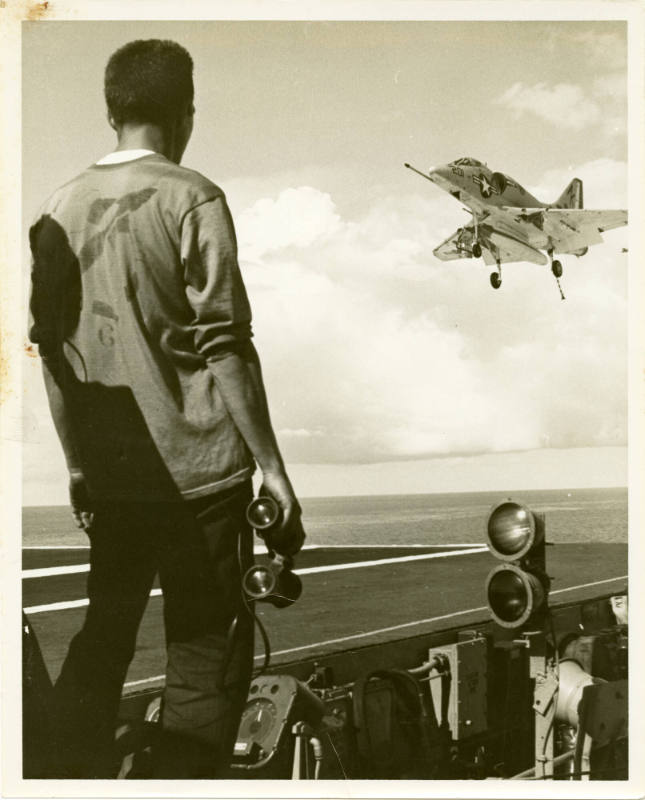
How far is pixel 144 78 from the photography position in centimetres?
732

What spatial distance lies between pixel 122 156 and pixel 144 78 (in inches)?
22.9

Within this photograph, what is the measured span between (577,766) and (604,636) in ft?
3.73

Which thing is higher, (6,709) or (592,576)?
(592,576)

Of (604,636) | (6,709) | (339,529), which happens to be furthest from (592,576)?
(6,709)

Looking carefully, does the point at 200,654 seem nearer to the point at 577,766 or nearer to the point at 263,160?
the point at 577,766

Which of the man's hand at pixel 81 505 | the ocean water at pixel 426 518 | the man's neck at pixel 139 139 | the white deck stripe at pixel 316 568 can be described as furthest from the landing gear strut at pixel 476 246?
the man's hand at pixel 81 505

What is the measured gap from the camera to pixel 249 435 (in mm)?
7160

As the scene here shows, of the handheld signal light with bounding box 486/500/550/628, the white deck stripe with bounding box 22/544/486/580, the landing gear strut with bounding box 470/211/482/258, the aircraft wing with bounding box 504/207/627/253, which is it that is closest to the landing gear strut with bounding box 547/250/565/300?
the aircraft wing with bounding box 504/207/627/253

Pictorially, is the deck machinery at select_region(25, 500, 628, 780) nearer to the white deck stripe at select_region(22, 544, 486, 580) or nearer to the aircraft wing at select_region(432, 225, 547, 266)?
the white deck stripe at select_region(22, 544, 486, 580)

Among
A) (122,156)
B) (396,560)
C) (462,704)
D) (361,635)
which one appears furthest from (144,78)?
(462,704)

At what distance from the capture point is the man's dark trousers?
6.83 meters

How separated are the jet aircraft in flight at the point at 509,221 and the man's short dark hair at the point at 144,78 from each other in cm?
175

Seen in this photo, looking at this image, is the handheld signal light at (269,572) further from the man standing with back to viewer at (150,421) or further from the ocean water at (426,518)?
the ocean water at (426,518)

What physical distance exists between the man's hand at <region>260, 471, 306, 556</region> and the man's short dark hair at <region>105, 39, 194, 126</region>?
2.57 metres
